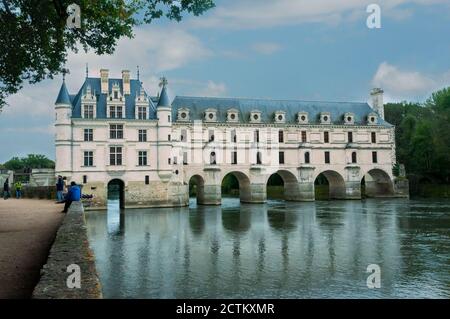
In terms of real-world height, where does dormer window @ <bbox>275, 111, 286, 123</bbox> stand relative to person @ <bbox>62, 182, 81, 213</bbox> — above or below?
above

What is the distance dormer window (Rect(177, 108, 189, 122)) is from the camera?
48.9m

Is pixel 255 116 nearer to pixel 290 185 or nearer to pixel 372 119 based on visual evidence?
pixel 290 185

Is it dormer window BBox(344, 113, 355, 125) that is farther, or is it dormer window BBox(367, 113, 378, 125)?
dormer window BBox(367, 113, 378, 125)

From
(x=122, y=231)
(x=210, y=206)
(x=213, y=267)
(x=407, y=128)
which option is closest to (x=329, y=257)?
(x=213, y=267)

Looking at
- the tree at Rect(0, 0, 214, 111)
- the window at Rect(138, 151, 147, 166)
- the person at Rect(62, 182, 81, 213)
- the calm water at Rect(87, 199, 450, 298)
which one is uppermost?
the tree at Rect(0, 0, 214, 111)

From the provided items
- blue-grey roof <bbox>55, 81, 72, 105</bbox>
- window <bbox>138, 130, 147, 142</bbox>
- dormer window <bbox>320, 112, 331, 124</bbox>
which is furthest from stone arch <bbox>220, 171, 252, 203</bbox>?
blue-grey roof <bbox>55, 81, 72, 105</bbox>

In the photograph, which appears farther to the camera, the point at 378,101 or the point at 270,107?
the point at 378,101

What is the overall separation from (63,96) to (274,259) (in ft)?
111

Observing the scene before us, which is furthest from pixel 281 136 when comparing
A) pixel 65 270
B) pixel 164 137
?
pixel 65 270

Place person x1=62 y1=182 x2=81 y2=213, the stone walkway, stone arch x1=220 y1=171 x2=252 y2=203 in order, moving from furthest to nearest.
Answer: stone arch x1=220 y1=171 x2=252 y2=203 → person x1=62 y1=182 x2=81 y2=213 → the stone walkway

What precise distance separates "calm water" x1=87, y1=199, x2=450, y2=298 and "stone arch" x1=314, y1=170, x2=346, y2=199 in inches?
1036

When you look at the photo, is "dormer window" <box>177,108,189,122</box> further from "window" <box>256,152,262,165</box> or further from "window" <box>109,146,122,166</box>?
"window" <box>256,152,262,165</box>

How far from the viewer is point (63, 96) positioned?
43.4 meters

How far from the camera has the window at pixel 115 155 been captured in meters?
44.6
